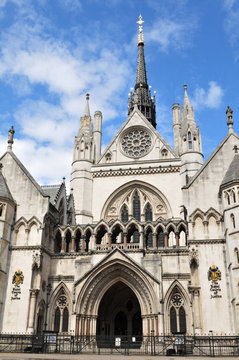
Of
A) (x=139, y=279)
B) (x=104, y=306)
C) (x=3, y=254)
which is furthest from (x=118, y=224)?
(x=3, y=254)

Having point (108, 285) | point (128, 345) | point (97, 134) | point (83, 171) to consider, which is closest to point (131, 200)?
point (83, 171)

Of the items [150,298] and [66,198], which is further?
[66,198]

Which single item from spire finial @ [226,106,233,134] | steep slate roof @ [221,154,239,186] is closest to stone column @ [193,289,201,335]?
steep slate roof @ [221,154,239,186]

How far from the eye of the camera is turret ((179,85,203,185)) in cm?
3300

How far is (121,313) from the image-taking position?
90.5 feet

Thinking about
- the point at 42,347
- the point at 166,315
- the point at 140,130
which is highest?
the point at 140,130

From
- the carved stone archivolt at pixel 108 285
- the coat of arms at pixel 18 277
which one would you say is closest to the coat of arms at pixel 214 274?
the carved stone archivolt at pixel 108 285

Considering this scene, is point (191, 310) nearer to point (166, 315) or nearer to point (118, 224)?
point (166, 315)

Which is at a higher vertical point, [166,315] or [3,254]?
[3,254]

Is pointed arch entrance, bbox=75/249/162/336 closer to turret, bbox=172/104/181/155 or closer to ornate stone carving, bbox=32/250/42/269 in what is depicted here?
ornate stone carving, bbox=32/250/42/269

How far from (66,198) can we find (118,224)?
24.5 ft

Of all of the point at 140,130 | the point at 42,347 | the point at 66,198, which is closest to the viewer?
the point at 42,347

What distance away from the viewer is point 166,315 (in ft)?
72.6

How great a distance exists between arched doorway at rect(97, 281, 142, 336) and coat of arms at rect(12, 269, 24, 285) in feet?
20.7
